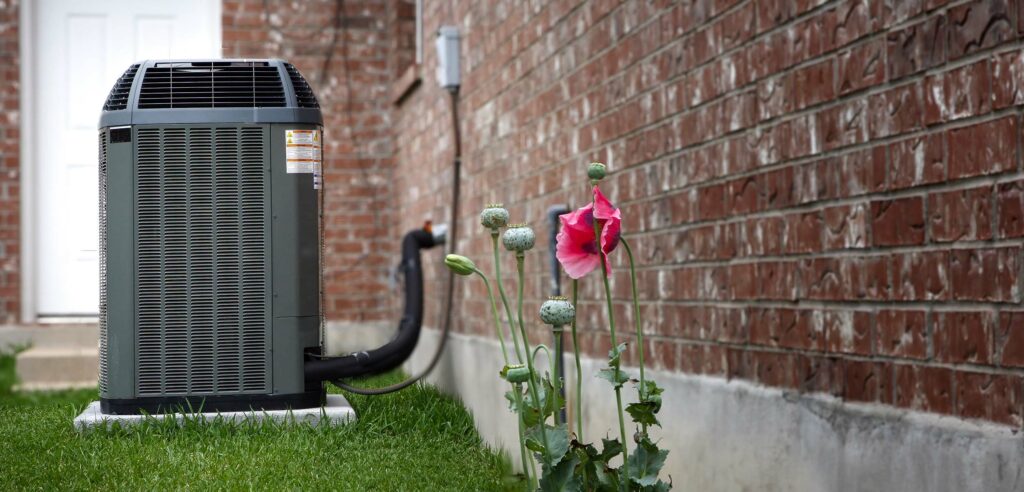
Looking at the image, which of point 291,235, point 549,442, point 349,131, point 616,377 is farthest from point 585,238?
point 349,131

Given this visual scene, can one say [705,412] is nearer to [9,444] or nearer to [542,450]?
[542,450]

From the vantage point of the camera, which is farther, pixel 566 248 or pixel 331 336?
pixel 331 336

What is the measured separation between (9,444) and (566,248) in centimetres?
171

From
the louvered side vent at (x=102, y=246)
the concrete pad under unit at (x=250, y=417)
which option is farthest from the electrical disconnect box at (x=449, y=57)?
the concrete pad under unit at (x=250, y=417)

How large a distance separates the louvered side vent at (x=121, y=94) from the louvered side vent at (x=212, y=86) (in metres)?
0.05

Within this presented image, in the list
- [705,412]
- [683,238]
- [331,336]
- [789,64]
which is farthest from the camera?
[331,336]

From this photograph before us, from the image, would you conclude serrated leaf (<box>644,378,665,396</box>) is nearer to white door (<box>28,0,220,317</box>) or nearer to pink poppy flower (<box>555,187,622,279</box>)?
pink poppy flower (<box>555,187,622,279</box>)

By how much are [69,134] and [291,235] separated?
4112 millimetres

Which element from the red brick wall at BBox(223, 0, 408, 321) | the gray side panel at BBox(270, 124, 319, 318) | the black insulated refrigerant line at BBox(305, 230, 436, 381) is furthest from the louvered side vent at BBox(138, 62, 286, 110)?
the red brick wall at BBox(223, 0, 408, 321)

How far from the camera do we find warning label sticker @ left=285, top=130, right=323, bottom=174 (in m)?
3.23

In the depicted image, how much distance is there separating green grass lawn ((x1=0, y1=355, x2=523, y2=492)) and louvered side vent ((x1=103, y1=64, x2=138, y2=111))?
0.85 metres

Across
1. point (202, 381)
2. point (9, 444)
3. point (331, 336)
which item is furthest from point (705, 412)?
point (331, 336)

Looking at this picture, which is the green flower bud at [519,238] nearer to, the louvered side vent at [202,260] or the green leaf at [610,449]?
the green leaf at [610,449]

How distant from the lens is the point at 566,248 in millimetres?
2139
